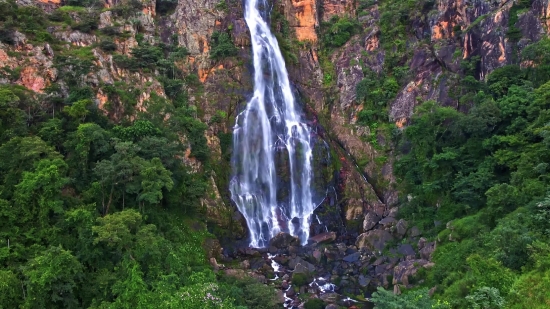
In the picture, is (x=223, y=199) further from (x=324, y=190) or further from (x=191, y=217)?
(x=324, y=190)

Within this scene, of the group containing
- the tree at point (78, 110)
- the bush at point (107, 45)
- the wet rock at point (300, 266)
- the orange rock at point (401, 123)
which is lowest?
the wet rock at point (300, 266)

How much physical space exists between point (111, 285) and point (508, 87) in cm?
2030

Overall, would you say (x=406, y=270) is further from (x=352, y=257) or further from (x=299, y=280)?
(x=299, y=280)

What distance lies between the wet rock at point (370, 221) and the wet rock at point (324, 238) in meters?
1.82

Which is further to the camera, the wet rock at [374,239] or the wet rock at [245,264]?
the wet rock at [374,239]

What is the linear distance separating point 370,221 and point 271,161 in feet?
22.5

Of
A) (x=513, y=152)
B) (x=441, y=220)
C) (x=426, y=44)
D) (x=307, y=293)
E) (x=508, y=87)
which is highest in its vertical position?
(x=426, y=44)

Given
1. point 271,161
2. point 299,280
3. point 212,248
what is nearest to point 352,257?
point 299,280

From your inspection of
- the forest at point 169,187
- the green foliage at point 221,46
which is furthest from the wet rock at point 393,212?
the green foliage at point 221,46

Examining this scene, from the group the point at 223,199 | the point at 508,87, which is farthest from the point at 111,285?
the point at 508,87

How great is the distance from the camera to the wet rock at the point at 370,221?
926 inches

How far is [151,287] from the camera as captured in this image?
1431cm

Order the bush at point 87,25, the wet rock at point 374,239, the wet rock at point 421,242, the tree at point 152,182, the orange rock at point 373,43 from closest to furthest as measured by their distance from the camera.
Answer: the tree at point 152,182, the wet rock at point 421,242, the wet rock at point 374,239, the bush at point 87,25, the orange rock at point 373,43

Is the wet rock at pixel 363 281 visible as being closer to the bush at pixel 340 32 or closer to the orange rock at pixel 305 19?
the bush at pixel 340 32
